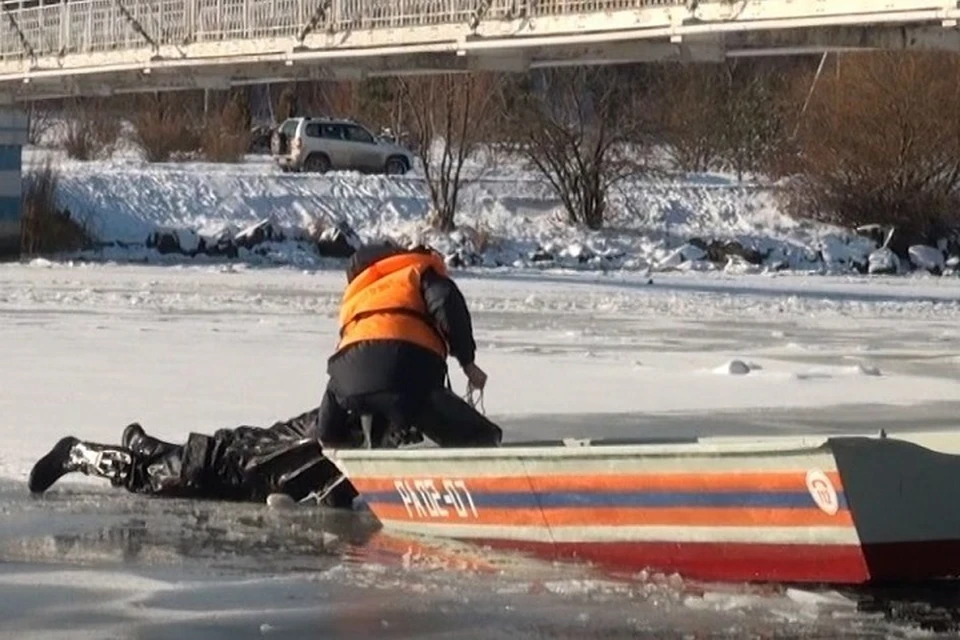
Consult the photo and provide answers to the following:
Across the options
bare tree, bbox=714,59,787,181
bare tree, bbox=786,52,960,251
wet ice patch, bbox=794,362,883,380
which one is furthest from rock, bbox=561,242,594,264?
wet ice patch, bbox=794,362,883,380

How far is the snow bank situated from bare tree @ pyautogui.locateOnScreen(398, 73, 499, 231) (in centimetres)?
72

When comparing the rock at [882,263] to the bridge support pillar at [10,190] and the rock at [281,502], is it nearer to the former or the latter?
the bridge support pillar at [10,190]

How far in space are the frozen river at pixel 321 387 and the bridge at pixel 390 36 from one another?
11.5 ft

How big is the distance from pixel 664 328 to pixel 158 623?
17.1 metres

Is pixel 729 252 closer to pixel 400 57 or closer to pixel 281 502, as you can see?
pixel 400 57

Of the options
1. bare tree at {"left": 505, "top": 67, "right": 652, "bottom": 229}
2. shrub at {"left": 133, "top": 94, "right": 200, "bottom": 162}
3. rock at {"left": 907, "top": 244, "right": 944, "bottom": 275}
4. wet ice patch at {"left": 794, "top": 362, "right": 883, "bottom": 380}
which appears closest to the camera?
wet ice patch at {"left": 794, "top": 362, "right": 883, "bottom": 380}

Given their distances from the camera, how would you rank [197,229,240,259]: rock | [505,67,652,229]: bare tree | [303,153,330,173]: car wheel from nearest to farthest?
[197,229,240,259]: rock
[505,67,652,229]: bare tree
[303,153,330,173]: car wheel

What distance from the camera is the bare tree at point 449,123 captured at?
154ft

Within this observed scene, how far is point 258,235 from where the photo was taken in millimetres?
45094

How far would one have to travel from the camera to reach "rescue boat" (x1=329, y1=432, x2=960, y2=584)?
29.4 feet

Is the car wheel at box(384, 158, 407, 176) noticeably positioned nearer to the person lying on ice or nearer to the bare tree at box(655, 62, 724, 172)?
the bare tree at box(655, 62, 724, 172)

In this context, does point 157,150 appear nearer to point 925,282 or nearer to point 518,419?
point 925,282

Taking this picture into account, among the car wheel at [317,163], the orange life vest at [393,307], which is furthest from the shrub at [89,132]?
the orange life vest at [393,307]

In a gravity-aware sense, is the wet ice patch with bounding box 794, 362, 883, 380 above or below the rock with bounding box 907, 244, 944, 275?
above
